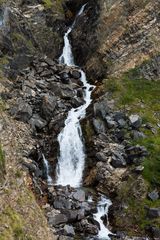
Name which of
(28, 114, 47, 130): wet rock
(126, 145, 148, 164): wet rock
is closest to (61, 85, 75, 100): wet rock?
(28, 114, 47, 130): wet rock

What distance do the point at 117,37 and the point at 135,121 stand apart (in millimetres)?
18931

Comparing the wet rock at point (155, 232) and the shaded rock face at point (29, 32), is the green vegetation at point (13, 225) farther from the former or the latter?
the shaded rock face at point (29, 32)

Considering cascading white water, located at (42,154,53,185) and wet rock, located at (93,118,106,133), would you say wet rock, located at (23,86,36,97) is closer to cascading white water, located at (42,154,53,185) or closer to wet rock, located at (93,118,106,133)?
wet rock, located at (93,118,106,133)

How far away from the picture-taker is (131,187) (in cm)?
4312

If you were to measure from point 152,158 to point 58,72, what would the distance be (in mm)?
20538

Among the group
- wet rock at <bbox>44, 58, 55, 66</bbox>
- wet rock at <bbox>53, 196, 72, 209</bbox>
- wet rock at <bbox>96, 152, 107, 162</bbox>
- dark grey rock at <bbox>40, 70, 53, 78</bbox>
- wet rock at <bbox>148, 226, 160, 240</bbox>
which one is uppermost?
wet rock at <bbox>44, 58, 55, 66</bbox>

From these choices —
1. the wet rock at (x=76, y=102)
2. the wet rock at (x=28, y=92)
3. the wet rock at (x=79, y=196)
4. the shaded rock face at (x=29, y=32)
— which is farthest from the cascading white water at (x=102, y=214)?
the shaded rock face at (x=29, y=32)

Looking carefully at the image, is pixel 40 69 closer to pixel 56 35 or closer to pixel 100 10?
pixel 56 35

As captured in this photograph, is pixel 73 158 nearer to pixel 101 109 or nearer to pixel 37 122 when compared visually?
pixel 37 122

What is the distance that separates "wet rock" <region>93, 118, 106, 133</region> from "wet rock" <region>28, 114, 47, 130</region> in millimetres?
5352

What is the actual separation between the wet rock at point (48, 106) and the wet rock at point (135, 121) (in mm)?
8644

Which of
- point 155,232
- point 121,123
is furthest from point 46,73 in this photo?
point 155,232

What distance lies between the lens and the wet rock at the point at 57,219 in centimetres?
3614

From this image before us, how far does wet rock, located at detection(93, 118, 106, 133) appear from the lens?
5012 cm
